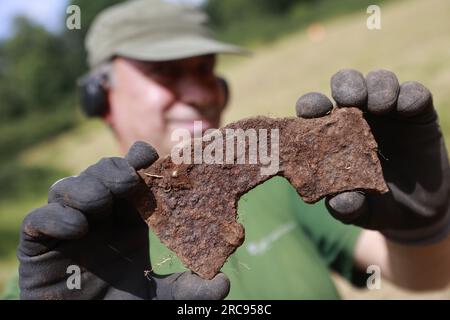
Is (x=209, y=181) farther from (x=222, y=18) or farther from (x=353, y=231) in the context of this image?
(x=222, y=18)

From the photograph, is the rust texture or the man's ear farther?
the man's ear

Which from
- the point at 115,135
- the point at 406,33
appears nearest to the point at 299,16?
the point at 406,33

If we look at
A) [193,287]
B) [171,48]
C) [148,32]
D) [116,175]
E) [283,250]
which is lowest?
[283,250]

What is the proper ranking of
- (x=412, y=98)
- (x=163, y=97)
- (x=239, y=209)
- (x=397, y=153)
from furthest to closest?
(x=163, y=97) < (x=239, y=209) < (x=397, y=153) < (x=412, y=98)

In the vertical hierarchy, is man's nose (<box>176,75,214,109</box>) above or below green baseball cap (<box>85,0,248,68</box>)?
below

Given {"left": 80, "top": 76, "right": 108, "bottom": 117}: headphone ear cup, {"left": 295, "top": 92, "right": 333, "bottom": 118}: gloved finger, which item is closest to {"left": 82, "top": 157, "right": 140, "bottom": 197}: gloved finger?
{"left": 295, "top": 92, "right": 333, "bottom": 118}: gloved finger

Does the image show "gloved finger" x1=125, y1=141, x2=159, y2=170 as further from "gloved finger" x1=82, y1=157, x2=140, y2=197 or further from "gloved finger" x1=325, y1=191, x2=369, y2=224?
"gloved finger" x1=325, y1=191, x2=369, y2=224

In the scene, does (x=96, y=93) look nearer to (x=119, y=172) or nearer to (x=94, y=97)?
(x=94, y=97)

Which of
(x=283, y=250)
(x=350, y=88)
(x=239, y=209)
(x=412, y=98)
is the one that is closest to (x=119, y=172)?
(x=350, y=88)
